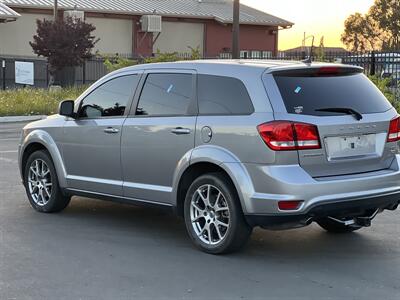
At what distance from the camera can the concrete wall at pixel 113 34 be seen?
4638 centimetres

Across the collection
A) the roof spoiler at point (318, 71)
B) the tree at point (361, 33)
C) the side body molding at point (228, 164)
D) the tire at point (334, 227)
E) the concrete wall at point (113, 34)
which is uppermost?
the tree at point (361, 33)

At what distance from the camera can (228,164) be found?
19.0ft

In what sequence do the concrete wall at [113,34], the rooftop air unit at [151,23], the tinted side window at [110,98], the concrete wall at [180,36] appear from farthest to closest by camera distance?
1. the concrete wall at [180,36]
2. the concrete wall at [113,34]
3. the rooftop air unit at [151,23]
4. the tinted side window at [110,98]

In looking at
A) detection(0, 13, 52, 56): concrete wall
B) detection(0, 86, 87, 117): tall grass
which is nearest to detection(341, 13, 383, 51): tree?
detection(0, 13, 52, 56): concrete wall

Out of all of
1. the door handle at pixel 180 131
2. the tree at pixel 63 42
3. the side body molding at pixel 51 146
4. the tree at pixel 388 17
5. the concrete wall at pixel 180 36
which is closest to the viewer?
the door handle at pixel 180 131

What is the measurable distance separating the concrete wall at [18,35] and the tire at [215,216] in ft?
130

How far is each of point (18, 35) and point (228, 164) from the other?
4058 centimetres

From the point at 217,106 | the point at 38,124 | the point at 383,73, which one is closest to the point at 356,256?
the point at 217,106

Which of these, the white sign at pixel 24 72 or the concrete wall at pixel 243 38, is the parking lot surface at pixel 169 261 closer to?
the white sign at pixel 24 72

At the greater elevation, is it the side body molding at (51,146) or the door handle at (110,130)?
the door handle at (110,130)

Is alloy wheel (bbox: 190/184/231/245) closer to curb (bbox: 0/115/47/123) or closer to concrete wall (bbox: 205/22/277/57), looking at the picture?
curb (bbox: 0/115/47/123)

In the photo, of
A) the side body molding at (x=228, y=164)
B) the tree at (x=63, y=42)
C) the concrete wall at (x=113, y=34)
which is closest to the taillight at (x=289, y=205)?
the side body molding at (x=228, y=164)

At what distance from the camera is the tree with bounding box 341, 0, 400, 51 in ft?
201

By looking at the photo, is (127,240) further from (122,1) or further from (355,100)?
(122,1)
